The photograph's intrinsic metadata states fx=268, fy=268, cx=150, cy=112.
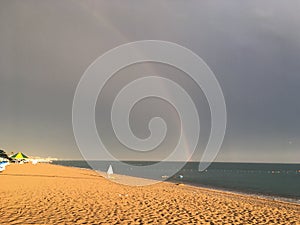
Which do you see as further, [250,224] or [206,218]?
[206,218]

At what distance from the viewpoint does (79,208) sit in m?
11.6

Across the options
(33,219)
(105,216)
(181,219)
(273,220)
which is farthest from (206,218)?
(33,219)

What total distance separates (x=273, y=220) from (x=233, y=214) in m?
1.65

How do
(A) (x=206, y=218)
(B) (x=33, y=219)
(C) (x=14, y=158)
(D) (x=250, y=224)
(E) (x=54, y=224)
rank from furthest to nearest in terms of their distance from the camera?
(C) (x=14, y=158) < (A) (x=206, y=218) < (D) (x=250, y=224) < (B) (x=33, y=219) < (E) (x=54, y=224)

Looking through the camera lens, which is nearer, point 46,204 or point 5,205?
point 5,205

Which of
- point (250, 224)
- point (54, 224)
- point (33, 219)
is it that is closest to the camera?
point (54, 224)

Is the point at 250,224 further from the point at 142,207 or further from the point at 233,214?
the point at 142,207

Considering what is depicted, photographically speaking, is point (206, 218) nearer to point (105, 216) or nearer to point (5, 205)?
point (105, 216)

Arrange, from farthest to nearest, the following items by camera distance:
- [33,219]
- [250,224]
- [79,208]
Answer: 1. [79,208]
2. [250,224]
3. [33,219]

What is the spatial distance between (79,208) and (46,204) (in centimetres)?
180

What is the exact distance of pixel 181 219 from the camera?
1023cm

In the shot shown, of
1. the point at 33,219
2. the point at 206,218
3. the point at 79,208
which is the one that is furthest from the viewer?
the point at 79,208

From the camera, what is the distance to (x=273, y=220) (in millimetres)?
11234

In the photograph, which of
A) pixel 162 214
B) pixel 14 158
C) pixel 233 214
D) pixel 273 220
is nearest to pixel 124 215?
pixel 162 214
